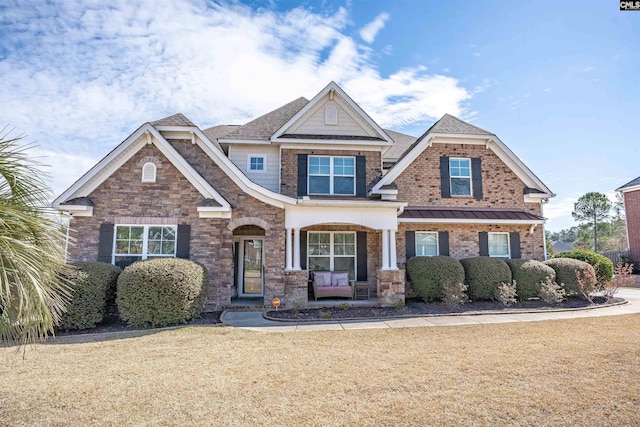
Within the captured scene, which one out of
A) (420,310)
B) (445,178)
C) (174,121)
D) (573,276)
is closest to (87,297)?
(174,121)

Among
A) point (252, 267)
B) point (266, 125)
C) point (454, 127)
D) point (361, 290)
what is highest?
point (266, 125)

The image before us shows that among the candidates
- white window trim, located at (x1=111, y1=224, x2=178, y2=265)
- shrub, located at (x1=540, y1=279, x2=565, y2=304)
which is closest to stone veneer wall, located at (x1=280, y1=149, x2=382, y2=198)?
white window trim, located at (x1=111, y1=224, x2=178, y2=265)

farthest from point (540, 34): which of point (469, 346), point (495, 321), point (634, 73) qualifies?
point (469, 346)

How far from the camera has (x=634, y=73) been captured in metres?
11.4

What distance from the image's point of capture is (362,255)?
1348 cm

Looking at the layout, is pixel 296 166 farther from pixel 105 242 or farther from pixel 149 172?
pixel 105 242

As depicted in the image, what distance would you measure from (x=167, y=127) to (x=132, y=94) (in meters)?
1.64

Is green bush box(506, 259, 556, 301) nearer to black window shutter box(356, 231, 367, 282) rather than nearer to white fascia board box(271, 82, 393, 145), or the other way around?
black window shutter box(356, 231, 367, 282)

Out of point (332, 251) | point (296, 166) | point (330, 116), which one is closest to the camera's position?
point (332, 251)

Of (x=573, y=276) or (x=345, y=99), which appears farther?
(x=345, y=99)

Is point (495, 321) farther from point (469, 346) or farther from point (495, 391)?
point (495, 391)

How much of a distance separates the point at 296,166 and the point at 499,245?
28.7 feet

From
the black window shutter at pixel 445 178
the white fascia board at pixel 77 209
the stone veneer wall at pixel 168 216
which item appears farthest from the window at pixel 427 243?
the white fascia board at pixel 77 209

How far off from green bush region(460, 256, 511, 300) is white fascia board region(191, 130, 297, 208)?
6524 millimetres
